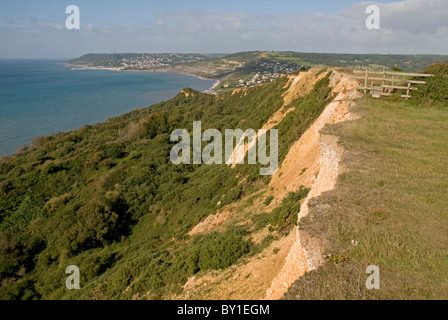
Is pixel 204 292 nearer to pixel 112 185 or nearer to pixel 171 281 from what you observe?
pixel 171 281

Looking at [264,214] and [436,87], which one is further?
[436,87]

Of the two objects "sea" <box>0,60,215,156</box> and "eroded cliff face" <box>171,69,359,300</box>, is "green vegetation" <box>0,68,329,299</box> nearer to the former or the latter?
"eroded cliff face" <box>171,69,359,300</box>

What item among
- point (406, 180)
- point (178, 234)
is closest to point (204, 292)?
point (406, 180)

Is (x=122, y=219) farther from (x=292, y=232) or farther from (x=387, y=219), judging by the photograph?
(x=387, y=219)

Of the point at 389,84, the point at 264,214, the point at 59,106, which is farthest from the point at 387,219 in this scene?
the point at 59,106

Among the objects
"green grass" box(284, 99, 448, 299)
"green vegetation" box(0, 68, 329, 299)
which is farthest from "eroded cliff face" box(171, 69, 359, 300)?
"green vegetation" box(0, 68, 329, 299)

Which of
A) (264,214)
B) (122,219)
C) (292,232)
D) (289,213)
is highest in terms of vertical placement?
(289,213)
